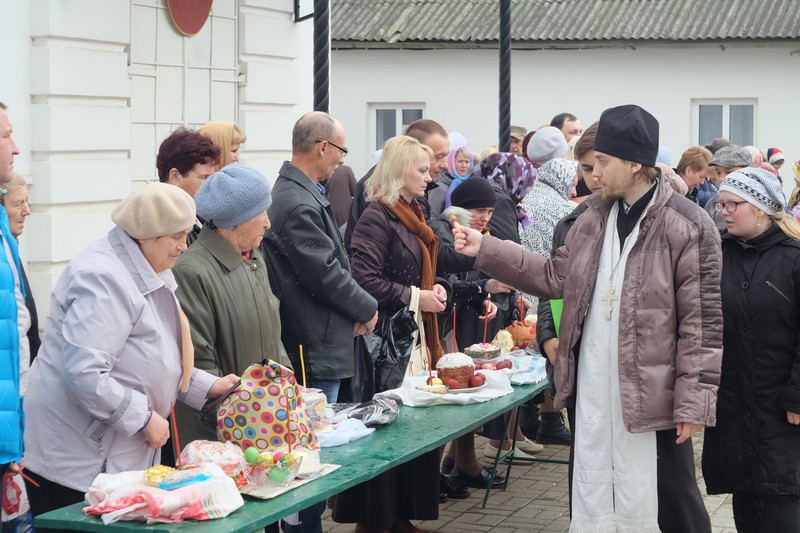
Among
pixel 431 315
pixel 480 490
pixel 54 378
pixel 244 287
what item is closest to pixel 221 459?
pixel 54 378

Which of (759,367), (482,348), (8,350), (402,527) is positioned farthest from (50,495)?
(482,348)

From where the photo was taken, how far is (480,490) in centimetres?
734

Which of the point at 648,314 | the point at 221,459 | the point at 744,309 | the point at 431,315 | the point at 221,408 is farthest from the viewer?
the point at 431,315

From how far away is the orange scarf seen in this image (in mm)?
A: 6227

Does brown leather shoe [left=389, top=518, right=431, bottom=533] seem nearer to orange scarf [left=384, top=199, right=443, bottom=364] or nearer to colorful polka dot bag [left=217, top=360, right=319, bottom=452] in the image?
orange scarf [left=384, top=199, right=443, bottom=364]

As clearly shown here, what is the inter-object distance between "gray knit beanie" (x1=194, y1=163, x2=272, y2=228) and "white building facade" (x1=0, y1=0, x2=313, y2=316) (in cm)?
287

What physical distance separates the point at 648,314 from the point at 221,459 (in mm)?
1680

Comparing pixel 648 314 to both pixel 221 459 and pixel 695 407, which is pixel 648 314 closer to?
pixel 695 407

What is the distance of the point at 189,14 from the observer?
8.66 m

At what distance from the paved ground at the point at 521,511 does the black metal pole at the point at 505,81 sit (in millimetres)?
4295

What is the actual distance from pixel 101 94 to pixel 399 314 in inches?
112

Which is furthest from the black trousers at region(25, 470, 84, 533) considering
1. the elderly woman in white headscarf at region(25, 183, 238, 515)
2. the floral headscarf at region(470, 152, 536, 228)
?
the floral headscarf at region(470, 152, 536, 228)

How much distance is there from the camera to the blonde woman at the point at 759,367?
483cm

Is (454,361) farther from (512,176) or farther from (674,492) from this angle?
(512,176)
